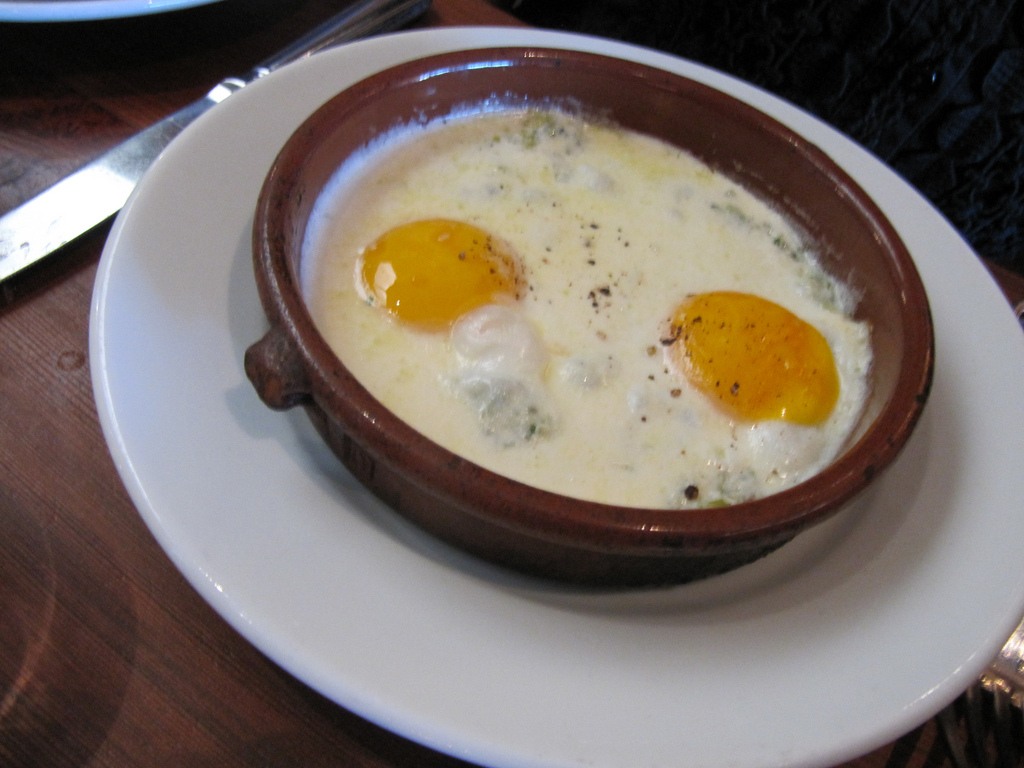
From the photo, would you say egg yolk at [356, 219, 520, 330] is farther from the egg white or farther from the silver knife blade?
the silver knife blade

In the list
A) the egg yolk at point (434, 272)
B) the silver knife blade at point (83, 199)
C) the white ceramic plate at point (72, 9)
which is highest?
the egg yolk at point (434, 272)

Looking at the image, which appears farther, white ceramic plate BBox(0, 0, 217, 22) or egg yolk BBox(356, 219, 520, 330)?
white ceramic plate BBox(0, 0, 217, 22)

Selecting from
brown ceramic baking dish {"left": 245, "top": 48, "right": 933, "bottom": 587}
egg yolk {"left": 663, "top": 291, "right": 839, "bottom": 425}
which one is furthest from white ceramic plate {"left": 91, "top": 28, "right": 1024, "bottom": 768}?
egg yolk {"left": 663, "top": 291, "right": 839, "bottom": 425}

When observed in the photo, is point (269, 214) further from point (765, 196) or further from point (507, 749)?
point (765, 196)

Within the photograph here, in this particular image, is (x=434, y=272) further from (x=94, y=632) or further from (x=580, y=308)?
(x=94, y=632)

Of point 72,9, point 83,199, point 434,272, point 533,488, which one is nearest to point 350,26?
point 72,9

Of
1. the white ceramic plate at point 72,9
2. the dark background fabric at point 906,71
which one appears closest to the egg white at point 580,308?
the white ceramic plate at point 72,9

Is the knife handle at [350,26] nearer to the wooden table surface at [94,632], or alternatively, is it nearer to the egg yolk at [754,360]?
the wooden table surface at [94,632]
